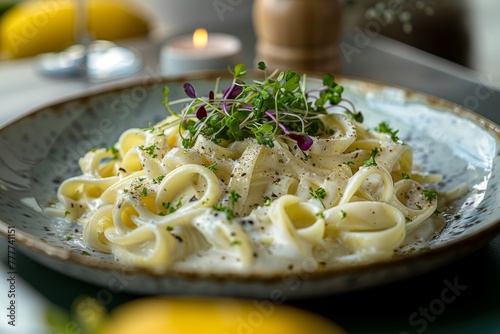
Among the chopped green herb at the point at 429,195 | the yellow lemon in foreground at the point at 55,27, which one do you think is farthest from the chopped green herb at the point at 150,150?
the yellow lemon in foreground at the point at 55,27

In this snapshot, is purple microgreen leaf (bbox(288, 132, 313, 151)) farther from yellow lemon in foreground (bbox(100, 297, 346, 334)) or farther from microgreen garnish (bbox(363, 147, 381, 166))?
yellow lemon in foreground (bbox(100, 297, 346, 334))

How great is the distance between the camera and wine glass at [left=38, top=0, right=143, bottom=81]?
350 cm

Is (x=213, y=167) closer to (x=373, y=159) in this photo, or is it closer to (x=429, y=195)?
(x=373, y=159)

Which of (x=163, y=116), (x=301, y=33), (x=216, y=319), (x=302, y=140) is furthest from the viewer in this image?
(x=301, y=33)

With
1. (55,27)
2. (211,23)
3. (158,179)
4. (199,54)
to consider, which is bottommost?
(55,27)

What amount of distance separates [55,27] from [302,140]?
323cm

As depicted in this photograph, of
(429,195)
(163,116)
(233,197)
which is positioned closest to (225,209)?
(233,197)

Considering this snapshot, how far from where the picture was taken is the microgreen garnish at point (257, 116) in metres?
1.84

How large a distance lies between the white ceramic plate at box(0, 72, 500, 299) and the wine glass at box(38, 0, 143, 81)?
1094mm

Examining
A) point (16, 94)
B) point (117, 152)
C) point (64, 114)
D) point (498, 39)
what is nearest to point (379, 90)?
point (117, 152)

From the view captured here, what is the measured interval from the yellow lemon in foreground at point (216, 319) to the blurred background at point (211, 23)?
2881 millimetres

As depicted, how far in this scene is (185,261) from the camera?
60.0 inches

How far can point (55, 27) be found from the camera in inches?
180

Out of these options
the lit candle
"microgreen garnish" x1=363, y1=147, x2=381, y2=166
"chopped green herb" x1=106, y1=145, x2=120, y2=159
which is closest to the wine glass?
the lit candle
